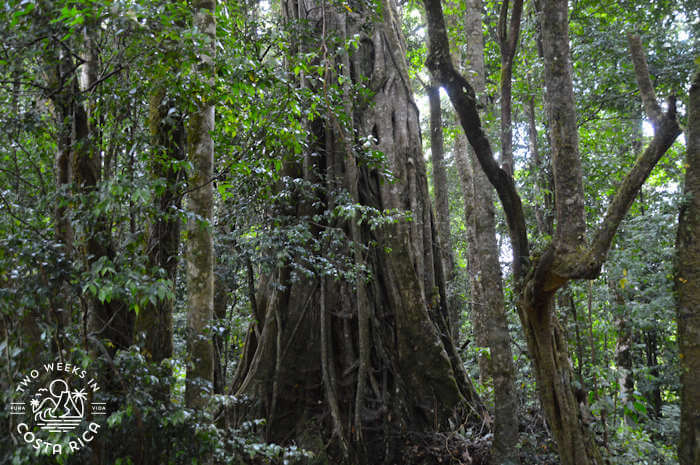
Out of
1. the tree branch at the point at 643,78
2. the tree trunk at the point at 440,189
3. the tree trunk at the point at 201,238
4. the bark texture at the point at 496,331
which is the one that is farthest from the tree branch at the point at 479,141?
the tree trunk at the point at 440,189

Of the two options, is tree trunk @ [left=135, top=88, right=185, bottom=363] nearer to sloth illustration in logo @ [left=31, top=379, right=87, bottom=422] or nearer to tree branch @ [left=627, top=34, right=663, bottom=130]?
sloth illustration in logo @ [left=31, top=379, right=87, bottom=422]

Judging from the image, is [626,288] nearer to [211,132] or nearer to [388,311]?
[388,311]

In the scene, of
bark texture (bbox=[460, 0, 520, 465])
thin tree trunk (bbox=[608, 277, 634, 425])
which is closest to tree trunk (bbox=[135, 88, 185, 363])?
bark texture (bbox=[460, 0, 520, 465])

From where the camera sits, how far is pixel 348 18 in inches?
299

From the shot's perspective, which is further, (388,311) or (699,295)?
(388,311)

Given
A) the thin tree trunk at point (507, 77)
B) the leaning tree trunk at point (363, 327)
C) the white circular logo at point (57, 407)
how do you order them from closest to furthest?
the white circular logo at point (57, 407) < the thin tree trunk at point (507, 77) < the leaning tree trunk at point (363, 327)

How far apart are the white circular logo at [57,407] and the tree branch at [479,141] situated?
3270 millimetres

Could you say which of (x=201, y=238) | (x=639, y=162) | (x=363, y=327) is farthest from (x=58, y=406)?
(x=639, y=162)

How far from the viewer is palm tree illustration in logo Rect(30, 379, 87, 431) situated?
287 centimetres

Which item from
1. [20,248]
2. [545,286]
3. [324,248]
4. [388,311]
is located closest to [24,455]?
[20,248]

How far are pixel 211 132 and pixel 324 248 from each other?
2.37 meters

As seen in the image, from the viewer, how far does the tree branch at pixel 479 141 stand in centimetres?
415

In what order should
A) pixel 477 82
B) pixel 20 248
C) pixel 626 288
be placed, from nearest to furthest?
pixel 20 248
pixel 477 82
pixel 626 288

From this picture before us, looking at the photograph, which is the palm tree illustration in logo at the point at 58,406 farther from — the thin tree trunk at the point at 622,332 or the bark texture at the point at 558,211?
the thin tree trunk at the point at 622,332
